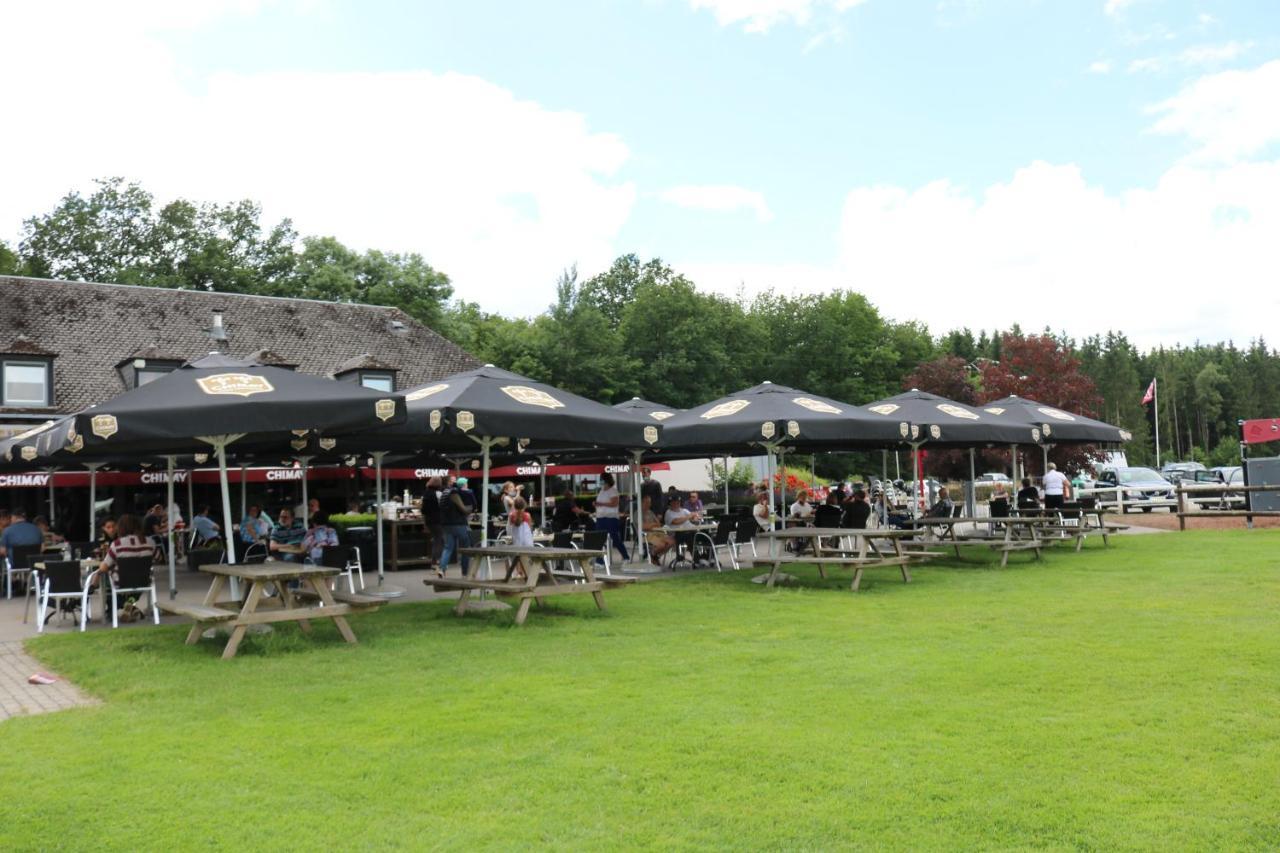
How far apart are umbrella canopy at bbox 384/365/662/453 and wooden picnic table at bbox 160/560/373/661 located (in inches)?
72.6

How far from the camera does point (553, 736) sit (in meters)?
6.00

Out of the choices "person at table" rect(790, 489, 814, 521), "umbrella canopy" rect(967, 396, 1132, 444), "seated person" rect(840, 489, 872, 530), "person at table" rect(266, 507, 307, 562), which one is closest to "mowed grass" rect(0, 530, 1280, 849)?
"person at table" rect(266, 507, 307, 562)

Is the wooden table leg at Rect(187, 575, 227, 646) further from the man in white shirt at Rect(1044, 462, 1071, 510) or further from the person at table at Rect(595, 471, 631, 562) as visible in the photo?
the man in white shirt at Rect(1044, 462, 1071, 510)

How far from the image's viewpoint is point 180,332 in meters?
30.1

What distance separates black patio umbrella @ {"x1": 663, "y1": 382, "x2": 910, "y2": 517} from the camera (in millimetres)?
13664

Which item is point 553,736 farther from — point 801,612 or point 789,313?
point 789,313

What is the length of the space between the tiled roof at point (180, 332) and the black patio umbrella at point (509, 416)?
60.8ft

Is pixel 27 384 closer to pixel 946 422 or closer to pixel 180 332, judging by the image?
pixel 180 332

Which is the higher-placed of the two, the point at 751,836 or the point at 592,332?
the point at 592,332

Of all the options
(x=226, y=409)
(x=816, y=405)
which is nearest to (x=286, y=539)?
(x=226, y=409)

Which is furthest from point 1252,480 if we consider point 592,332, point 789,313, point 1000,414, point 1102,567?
point 789,313

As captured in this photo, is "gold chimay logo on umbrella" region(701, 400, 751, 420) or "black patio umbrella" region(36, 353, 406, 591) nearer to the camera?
"black patio umbrella" region(36, 353, 406, 591)

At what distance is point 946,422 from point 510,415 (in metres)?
8.70

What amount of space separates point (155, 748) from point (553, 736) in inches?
90.3
